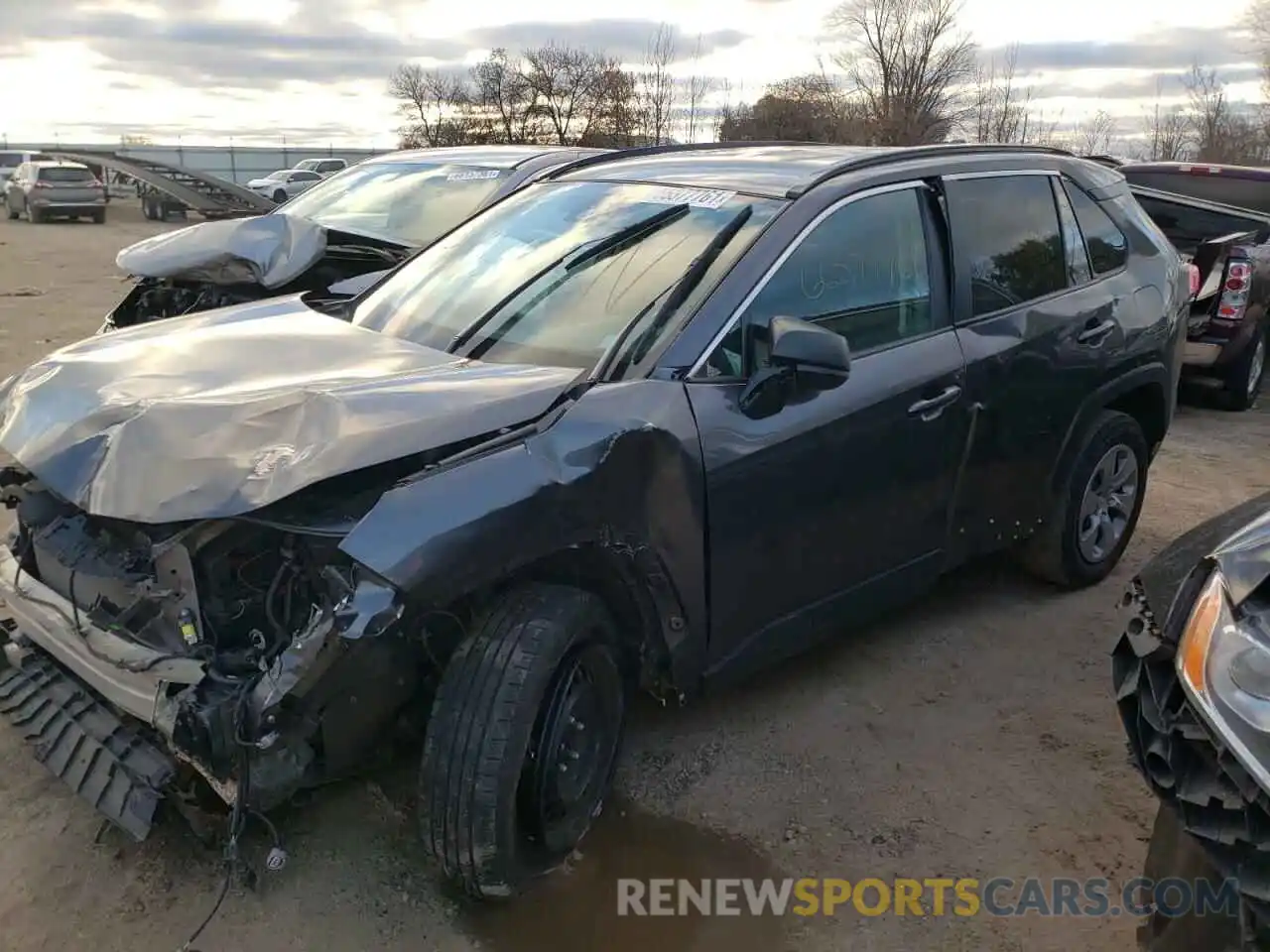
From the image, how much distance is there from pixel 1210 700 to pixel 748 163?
2.46 meters

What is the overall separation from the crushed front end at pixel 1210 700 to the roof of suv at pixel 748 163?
1.74 meters

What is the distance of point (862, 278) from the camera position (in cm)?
346

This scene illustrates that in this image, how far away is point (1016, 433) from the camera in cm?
396

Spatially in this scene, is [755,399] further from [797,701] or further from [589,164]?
[589,164]

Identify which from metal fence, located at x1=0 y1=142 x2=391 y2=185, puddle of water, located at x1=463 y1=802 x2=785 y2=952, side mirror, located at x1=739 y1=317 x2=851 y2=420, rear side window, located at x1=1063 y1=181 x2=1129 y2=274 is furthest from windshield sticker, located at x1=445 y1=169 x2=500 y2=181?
metal fence, located at x1=0 y1=142 x2=391 y2=185

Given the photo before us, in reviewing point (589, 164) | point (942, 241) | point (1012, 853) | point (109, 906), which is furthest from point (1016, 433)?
point (109, 906)

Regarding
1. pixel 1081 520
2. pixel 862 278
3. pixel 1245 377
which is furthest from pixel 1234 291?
pixel 862 278

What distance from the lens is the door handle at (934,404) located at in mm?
3477

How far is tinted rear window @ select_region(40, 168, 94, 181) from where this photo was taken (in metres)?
27.0

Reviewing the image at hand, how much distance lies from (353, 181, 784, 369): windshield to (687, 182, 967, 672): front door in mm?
253

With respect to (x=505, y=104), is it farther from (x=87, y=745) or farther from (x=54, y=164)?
(x=87, y=745)

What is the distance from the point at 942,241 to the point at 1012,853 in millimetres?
2044

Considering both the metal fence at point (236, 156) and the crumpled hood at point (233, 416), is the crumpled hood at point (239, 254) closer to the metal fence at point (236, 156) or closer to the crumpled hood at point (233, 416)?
the crumpled hood at point (233, 416)

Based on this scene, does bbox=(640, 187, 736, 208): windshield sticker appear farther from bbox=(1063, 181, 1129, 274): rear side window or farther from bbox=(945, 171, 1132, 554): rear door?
bbox=(1063, 181, 1129, 274): rear side window
